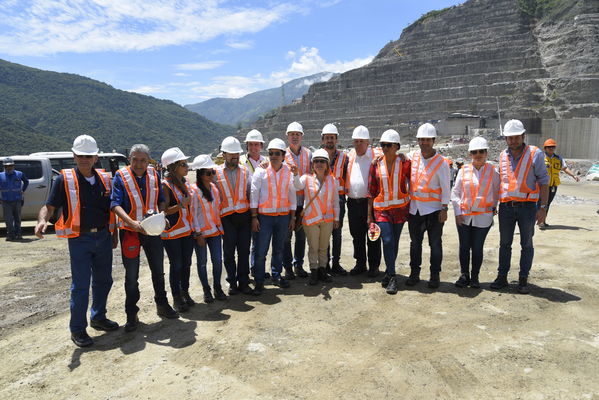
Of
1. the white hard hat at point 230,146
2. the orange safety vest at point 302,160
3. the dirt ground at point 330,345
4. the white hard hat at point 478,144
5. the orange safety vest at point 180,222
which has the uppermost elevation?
the white hard hat at point 230,146

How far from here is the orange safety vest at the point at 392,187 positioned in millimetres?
4848

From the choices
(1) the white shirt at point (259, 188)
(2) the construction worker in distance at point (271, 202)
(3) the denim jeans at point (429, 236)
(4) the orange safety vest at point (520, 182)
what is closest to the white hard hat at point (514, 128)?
(4) the orange safety vest at point (520, 182)

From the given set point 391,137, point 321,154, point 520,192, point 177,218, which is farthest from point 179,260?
point 520,192

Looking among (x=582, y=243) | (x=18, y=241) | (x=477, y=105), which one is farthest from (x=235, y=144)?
(x=477, y=105)

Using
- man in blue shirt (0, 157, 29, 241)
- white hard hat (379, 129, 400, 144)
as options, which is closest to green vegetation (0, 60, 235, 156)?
man in blue shirt (0, 157, 29, 241)

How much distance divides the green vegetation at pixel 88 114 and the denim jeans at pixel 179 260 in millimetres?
66305

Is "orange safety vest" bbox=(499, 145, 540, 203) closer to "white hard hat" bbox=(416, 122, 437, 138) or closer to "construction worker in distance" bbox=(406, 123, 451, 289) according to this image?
"construction worker in distance" bbox=(406, 123, 451, 289)

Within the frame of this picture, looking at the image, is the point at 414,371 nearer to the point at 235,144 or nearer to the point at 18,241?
the point at 235,144

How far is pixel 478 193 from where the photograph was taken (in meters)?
4.66

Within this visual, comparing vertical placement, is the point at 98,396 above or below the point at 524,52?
below

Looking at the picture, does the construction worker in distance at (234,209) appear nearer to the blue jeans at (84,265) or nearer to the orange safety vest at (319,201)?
the orange safety vest at (319,201)

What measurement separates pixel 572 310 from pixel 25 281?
6.60m

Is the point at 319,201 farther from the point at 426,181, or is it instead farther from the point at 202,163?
the point at 202,163

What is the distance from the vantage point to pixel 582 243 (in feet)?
22.1
